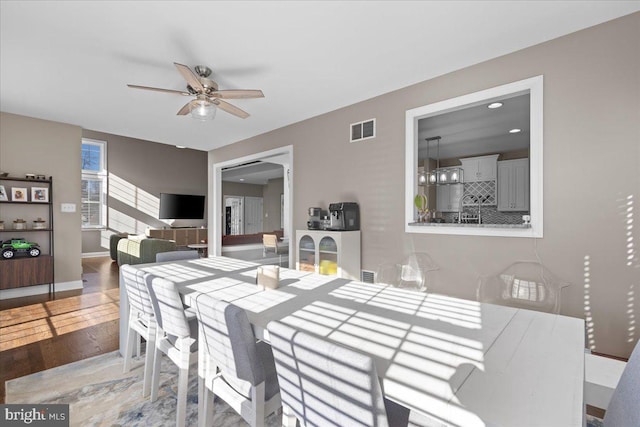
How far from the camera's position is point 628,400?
81cm

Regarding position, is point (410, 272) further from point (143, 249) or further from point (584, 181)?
point (143, 249)

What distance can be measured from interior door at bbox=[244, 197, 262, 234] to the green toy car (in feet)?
28.0

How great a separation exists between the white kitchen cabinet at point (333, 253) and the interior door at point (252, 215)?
953 cm

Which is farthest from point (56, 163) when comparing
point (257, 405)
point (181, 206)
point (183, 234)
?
point (257, 405)

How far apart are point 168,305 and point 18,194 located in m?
4.57

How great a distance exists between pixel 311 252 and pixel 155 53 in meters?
2.57

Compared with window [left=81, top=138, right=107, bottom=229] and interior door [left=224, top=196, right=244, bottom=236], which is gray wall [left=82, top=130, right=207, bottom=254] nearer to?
window [left=81, top=138, right=107, bottom=229]

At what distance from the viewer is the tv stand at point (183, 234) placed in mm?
9086

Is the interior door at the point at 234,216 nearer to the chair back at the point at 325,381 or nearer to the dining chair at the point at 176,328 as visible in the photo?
the dining chair at the point at 176,328

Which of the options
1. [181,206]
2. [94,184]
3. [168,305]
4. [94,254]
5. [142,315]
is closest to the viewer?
[168,305]

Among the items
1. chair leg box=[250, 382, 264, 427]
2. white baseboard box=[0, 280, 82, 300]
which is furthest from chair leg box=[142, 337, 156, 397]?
white baseboard box=[0, 280, 82, 300]

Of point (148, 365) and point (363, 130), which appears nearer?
point (148, 365)

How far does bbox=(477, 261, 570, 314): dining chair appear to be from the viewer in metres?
2.22

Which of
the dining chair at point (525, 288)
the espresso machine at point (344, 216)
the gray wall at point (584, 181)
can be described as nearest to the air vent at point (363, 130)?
the gray wall at point (584, 181)
